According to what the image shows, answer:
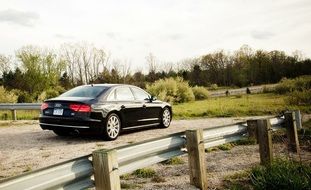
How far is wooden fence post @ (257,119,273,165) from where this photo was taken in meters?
6.52

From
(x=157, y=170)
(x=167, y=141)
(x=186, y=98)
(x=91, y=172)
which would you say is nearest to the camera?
(x=91, y=172)

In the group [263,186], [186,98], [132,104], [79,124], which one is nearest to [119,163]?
[263,186]

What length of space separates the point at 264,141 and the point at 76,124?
5.03 m

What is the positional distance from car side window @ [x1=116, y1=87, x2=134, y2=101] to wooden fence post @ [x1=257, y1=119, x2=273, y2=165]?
5141 mm

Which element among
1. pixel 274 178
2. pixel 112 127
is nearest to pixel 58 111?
pixel 112 127

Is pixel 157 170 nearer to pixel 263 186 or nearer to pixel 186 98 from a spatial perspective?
pixel 263 186

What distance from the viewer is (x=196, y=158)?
520 centimetres

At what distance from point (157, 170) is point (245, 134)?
1.65 meters

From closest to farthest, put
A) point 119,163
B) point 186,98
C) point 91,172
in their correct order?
point 91,172 < point 119,163 < point 186,98

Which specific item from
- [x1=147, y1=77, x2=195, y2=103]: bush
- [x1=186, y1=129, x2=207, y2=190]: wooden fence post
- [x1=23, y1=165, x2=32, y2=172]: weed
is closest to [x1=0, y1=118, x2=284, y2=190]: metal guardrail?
[x1=186, y1=129, x2=207, y2=190]: wooden fence post

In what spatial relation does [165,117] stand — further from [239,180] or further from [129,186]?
[129,186]

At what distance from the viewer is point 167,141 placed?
5074mm

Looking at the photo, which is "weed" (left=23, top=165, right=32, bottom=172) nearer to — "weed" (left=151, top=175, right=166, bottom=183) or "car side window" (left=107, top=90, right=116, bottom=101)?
"weed" (left=151, top=175, right=166, bottom=183)

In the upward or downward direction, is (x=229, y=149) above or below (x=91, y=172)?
below
